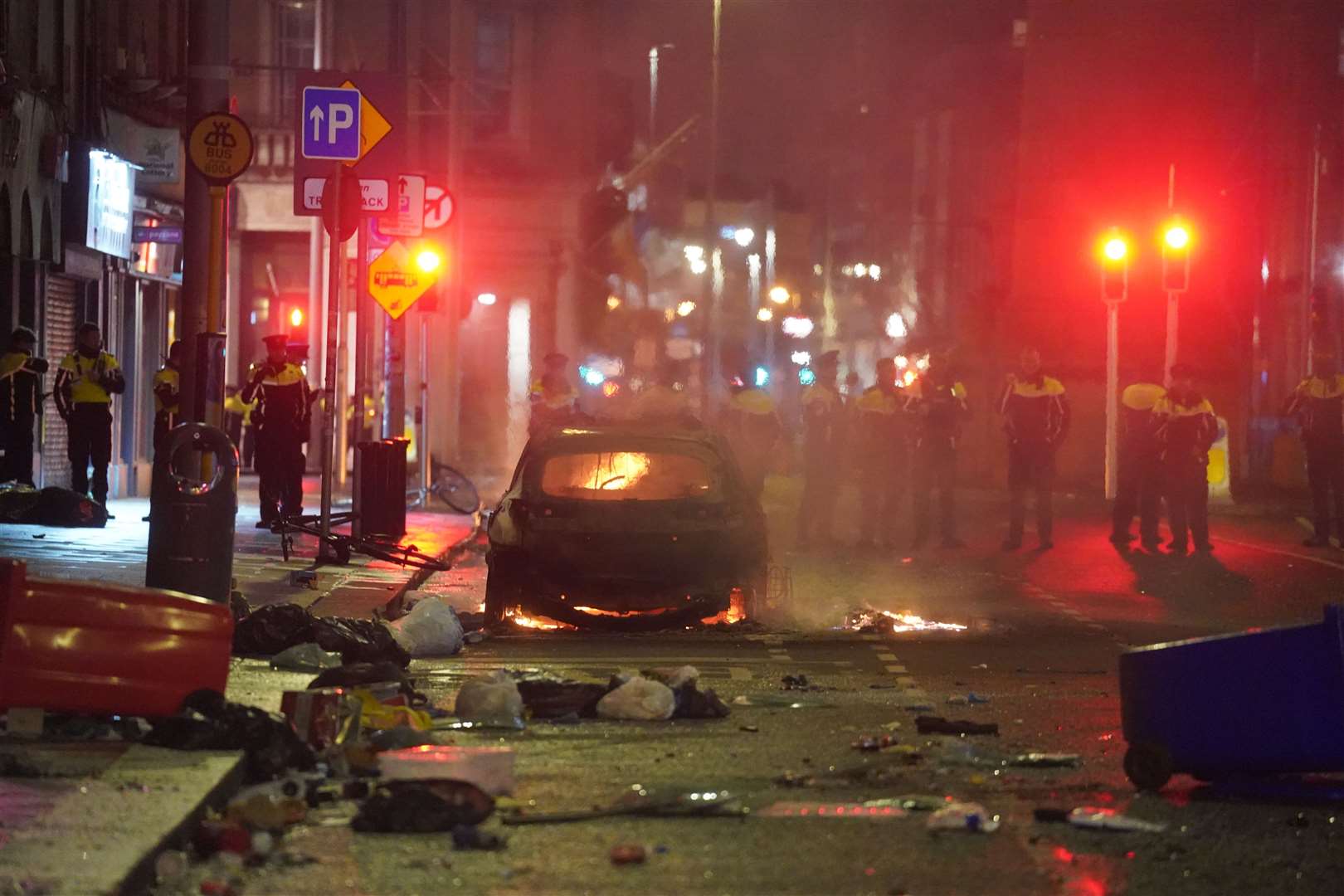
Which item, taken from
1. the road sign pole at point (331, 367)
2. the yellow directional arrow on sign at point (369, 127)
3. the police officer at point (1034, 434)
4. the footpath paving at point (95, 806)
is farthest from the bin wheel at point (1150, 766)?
the police officer at point (1034, 434)

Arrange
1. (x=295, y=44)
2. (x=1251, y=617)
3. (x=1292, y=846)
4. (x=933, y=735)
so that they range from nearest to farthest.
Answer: (x=1292, y=846) → (x=933, y=735) → (x=1251, y=617) → (x=295, y=44)

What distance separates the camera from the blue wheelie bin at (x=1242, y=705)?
7.09 m

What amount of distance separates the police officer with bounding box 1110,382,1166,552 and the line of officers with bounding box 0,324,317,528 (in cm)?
812

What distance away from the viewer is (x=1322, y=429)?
20562 millimetres

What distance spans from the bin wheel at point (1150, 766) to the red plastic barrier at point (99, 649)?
11.3ft

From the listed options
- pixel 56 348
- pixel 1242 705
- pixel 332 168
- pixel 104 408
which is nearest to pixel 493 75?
pixel 56 348

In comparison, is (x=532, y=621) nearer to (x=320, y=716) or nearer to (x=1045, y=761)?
(x=320, y=716)

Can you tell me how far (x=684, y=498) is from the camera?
12.7 m

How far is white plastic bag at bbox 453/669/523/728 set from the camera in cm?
884

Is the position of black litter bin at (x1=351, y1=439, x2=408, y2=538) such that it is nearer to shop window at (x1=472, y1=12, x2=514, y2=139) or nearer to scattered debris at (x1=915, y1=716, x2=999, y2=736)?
scattered debris at (x1=915, y1=716, x2=999, y2=736)

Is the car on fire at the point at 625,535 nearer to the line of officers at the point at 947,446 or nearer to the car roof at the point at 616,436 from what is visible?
the car roof at the point at 616,436

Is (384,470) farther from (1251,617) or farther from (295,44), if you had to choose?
(295,44)

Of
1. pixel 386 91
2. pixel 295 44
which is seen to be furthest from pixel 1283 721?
pixel 295 44

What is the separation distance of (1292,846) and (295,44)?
30.2 metres
